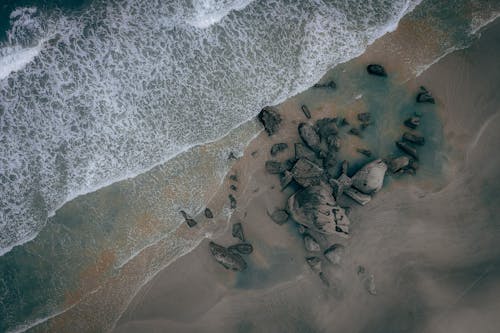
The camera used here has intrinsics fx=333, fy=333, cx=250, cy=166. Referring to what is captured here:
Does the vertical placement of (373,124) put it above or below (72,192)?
below

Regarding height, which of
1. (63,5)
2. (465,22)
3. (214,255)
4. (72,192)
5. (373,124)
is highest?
(63,5)

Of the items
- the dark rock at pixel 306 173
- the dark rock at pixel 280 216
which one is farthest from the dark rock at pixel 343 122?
the dark rock at pixel 280 216

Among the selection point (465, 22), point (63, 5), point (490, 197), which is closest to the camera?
point (490, 197)

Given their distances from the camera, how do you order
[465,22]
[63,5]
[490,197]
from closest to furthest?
[490,197]
[465,22]
[63,5]

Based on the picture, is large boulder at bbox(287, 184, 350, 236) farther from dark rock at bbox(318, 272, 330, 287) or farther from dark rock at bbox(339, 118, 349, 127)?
dark rock at bbox(339, 118, 349, 127)

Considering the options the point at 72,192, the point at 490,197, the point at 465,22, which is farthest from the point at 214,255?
the point at 465,22

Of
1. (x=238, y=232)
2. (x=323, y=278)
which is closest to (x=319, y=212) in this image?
(x=323, y=278)

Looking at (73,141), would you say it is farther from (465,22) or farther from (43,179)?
(465,22)
